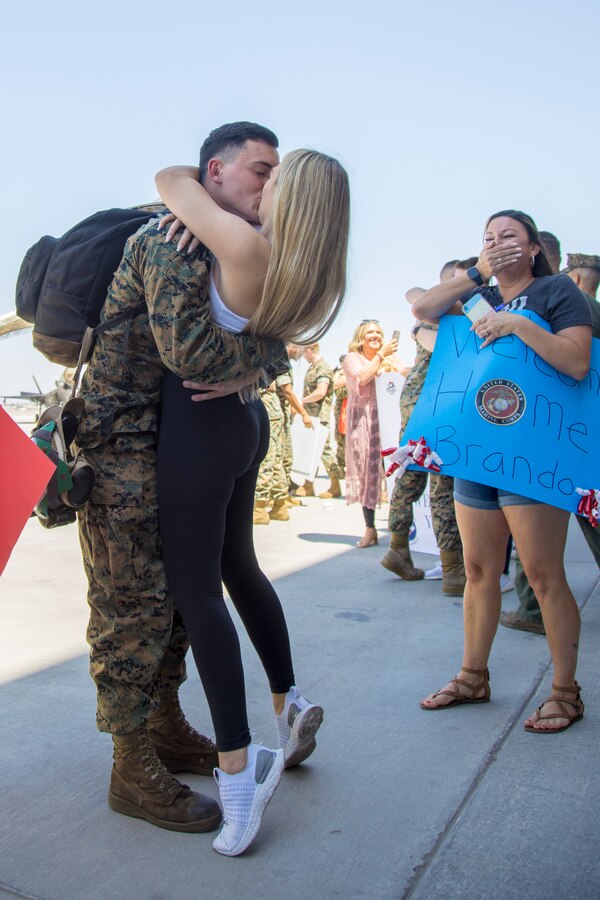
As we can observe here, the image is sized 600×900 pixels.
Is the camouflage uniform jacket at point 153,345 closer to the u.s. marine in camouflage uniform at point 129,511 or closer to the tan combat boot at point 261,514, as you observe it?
the u.s. marine in camouflage uniform at point 129,511

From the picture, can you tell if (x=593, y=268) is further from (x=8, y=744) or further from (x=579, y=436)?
(x=8, y=744)

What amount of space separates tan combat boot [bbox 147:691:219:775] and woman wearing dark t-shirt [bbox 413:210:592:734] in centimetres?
90

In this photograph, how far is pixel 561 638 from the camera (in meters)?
2.93

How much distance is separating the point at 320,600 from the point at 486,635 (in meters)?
1.84

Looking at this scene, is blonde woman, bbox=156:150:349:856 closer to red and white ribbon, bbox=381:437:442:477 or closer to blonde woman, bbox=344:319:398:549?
red and white ribbon, bbox=381:437:442:477

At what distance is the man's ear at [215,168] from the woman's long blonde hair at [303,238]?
0.27 m

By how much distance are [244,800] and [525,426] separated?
1.50 metres

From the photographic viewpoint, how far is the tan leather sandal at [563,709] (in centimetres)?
287

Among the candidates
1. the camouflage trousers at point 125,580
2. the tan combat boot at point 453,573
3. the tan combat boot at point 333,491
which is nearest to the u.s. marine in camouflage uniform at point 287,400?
the tan combat boot at point 333,491

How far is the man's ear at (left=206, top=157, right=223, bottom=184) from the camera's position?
89.4 inches

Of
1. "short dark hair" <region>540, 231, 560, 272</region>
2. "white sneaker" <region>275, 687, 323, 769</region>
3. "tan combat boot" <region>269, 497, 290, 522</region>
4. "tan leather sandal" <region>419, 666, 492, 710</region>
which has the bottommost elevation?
"tan combat boot" <region>269, 497, 290, 522</region>

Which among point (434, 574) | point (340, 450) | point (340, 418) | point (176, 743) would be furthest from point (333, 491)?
point (176, 743)

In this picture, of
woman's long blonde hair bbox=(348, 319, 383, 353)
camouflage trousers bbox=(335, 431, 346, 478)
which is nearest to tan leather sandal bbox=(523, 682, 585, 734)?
woman's long blonde hair bbox=(348, 319, 383, 353)

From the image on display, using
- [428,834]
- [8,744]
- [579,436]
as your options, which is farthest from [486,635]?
[8,744]
